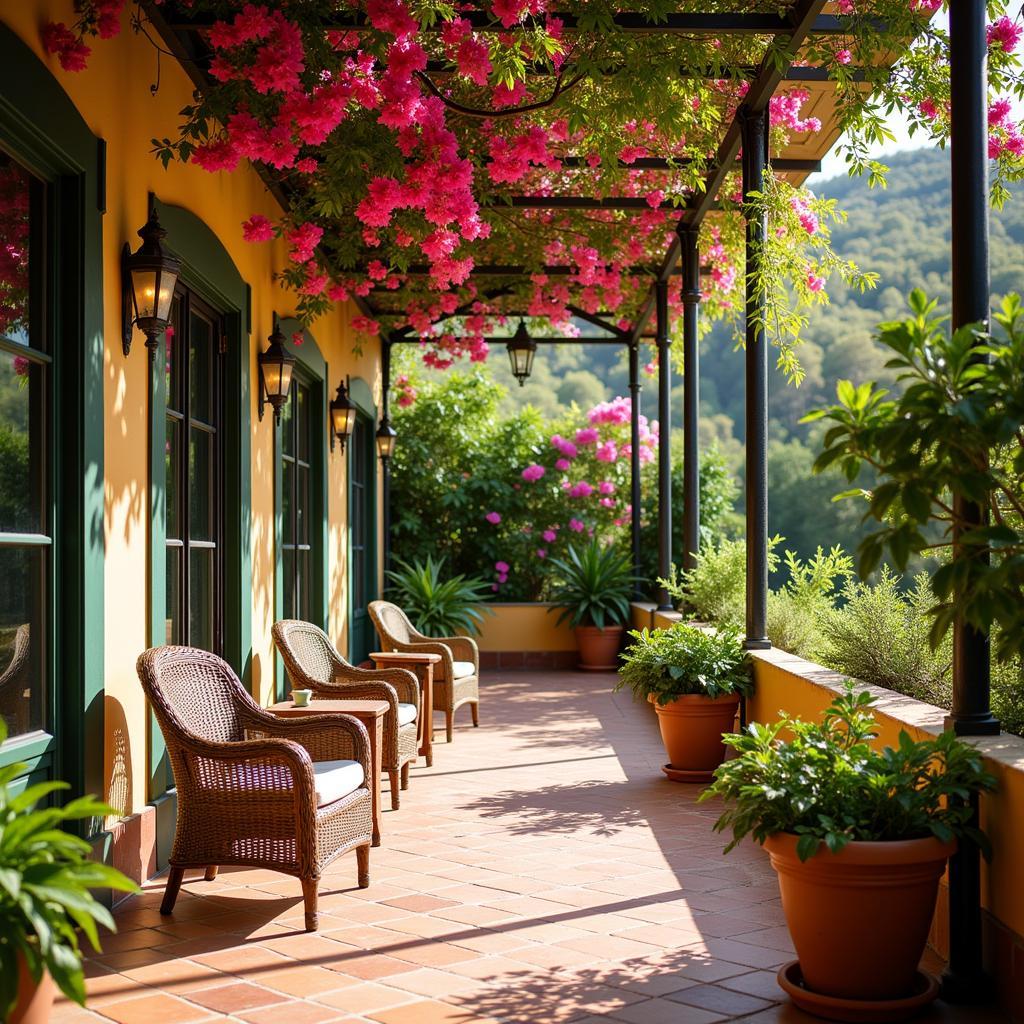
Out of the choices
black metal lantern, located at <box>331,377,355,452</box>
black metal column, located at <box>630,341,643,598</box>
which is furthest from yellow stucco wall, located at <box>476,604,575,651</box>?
black metal lantern, located at <box>331,377,355,452</box>

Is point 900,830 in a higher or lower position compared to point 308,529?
lower

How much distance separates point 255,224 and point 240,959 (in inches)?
128

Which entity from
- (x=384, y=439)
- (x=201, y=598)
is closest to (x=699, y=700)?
(x=201, y=598)

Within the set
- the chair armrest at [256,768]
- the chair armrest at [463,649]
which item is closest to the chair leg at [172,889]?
the chair armrest at [256,768]

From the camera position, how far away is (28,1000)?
6.10ft

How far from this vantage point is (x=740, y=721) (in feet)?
18.7

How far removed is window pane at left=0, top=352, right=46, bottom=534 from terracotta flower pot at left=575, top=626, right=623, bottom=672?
795 cm

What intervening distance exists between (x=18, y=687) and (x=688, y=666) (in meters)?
3.20

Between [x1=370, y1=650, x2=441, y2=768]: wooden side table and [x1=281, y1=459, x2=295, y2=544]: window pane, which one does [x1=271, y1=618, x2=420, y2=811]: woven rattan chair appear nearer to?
[x1=370, y1=650, x2=441, y2=768]: wooden side table

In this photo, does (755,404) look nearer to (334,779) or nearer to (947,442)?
(334,779)

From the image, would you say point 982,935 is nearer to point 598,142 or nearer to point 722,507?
point 598,142

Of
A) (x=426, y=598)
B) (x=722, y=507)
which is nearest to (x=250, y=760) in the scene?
(x=426, y=598)

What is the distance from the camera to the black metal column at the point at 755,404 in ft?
17.3

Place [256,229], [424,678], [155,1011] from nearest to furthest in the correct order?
[155,1011], [256,229], [424,678]
